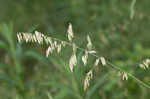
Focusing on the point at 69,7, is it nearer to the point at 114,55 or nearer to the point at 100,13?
the point at 100,13

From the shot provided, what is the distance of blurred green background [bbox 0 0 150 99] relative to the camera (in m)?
2.52

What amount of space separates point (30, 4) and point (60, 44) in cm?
476

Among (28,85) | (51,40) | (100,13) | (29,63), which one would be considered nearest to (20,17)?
(29,63)

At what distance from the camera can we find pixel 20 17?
5.81m

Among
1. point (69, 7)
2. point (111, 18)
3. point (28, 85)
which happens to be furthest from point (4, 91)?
point (69, 7)

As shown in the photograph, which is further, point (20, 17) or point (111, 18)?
point (20, 17)

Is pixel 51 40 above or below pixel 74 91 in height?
above

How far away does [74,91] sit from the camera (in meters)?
2.47

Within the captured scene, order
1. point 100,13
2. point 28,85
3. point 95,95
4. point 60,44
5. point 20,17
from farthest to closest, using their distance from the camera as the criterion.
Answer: point 20,17 → point 100,13 → point 28,85 → point 95,95 → point 60,44

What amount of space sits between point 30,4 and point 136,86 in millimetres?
3610

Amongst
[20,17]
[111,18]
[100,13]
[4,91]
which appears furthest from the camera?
[20,17]

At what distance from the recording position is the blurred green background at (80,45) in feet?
8.25

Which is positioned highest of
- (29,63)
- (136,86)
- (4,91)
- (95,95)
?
(95,95)

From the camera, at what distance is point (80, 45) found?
1.62 meters
